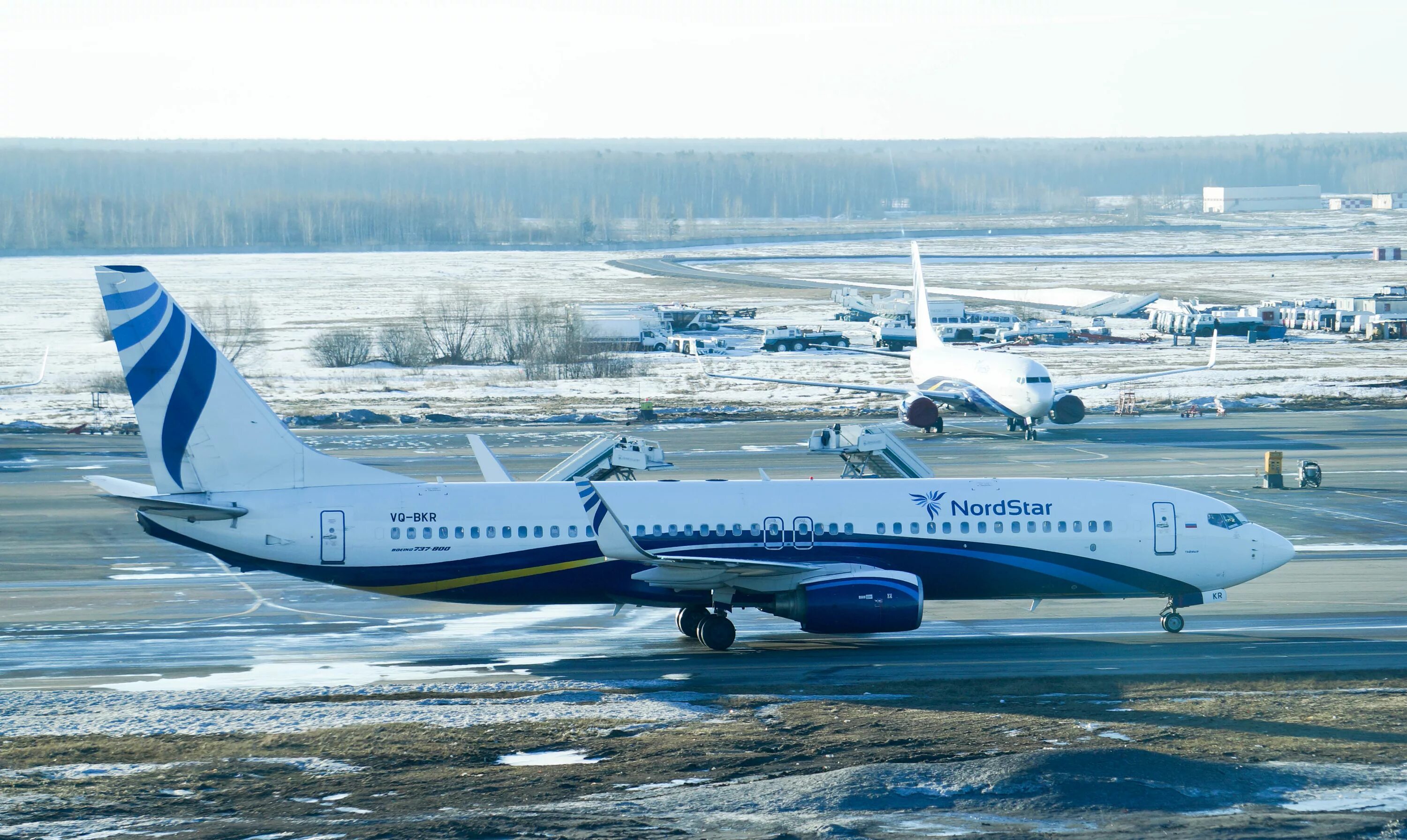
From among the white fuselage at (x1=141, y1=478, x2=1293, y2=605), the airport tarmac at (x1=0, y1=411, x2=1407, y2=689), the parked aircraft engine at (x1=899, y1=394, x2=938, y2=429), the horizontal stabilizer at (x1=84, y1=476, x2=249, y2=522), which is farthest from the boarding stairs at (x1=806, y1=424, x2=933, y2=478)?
the parked aircraft engine at (x1=899, y1=394, x2=938, y2=429)

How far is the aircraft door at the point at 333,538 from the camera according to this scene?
32781 millimetres

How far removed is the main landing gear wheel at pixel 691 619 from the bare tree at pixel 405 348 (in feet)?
223

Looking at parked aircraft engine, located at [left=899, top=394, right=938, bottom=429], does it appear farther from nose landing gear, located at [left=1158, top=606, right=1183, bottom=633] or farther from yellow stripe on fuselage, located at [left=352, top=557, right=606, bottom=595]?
yellow stripe on fuselage, located at [left=352, top=557, right=606, bottom=595]

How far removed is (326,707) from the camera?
28.4 meters

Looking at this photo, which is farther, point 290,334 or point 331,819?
point 290,334

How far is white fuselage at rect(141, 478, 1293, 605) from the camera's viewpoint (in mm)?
32938

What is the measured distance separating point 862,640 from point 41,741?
17.8 m

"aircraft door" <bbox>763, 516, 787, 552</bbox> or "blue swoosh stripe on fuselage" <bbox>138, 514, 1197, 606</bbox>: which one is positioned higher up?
"aircraft door" <bbox>763, 516, 787, 552</bbox>

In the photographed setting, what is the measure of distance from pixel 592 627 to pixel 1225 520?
15566mm

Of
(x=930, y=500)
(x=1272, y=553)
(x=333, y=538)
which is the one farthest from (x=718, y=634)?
(x=1272, y=553)

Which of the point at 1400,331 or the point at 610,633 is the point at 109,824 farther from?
the point at 1400,331

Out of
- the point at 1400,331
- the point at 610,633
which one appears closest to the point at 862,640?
the point at 610,633

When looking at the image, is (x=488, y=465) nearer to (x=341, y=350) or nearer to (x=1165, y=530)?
(x=1165, y=530)

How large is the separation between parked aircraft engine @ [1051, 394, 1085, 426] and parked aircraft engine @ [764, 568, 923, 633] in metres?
40.9
